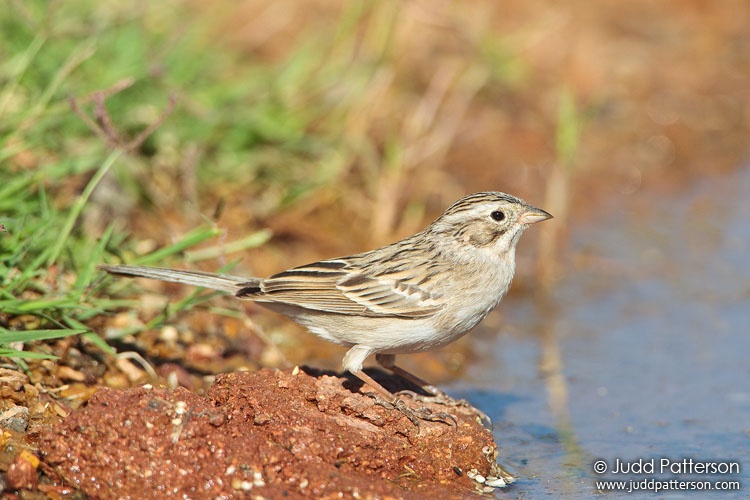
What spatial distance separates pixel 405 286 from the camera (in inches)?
229

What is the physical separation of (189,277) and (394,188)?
3.10 meters

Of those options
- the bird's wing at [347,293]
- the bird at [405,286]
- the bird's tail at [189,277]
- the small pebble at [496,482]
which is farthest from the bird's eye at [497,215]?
the small pebble at [496,482]

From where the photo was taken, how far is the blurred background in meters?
6.09

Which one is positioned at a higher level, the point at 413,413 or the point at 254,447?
the point at 413,413

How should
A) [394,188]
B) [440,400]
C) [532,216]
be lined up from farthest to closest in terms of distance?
[394,188] → [532,216] → [440,400]

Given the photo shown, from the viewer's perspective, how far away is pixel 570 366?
7.32 m

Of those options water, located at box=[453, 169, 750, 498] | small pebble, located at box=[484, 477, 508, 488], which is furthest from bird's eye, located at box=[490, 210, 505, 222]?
small pebble, located at box=[484, 477, 508, 488]

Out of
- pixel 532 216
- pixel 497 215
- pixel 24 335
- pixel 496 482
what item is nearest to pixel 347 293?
pixel 497 215

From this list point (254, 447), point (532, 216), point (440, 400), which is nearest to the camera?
point (254, 447)

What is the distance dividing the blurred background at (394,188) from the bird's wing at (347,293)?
0.32 meters

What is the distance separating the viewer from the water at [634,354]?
231 inches

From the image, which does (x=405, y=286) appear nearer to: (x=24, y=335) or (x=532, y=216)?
(x=532, y=216)

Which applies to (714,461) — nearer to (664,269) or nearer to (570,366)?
(570,366)

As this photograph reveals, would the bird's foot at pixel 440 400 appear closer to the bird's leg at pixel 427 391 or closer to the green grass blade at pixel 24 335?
the bird's leg at pixel 427 391
